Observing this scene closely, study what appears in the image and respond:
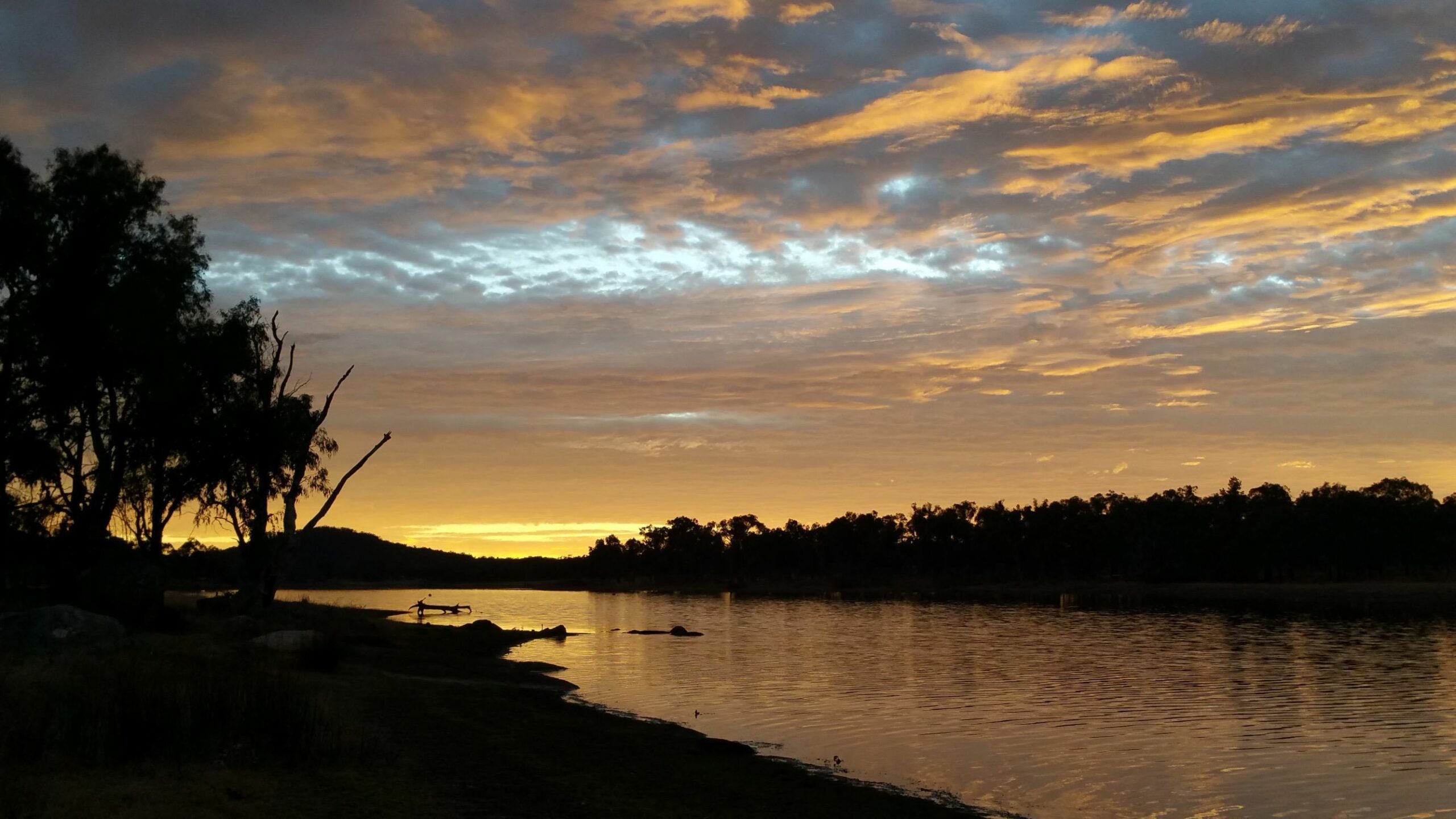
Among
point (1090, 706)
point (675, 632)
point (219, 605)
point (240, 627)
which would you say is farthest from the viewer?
point (675, 632)

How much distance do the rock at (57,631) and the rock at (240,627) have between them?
25.7 feet

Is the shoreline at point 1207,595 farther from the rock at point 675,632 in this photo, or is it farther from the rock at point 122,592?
the rock at point 122,592

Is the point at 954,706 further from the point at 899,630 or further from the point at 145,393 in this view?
the point at 899,630

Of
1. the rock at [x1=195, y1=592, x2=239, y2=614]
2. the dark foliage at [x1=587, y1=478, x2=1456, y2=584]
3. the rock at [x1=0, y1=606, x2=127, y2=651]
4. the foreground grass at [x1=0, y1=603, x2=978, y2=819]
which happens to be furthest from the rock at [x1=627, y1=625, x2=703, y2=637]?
the dark foliage at [x1=587, y1=478, x2=1456, y2=584]

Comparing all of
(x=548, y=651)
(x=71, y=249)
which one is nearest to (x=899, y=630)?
(x=548, y=651)

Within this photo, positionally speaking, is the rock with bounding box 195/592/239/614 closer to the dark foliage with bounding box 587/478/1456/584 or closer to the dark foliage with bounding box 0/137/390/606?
the dark foliage with bounding box 0/137/390/606

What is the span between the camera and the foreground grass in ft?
44.5

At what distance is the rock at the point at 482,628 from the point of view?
64.5 m

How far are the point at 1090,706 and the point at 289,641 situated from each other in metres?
25.3

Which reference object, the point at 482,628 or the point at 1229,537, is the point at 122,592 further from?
the point at 1229,537

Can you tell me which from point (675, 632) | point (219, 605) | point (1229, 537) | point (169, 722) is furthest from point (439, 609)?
point (1229, 537)

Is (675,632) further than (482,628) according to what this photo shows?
Yes

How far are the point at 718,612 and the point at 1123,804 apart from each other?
92.1m

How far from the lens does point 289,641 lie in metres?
31.2
